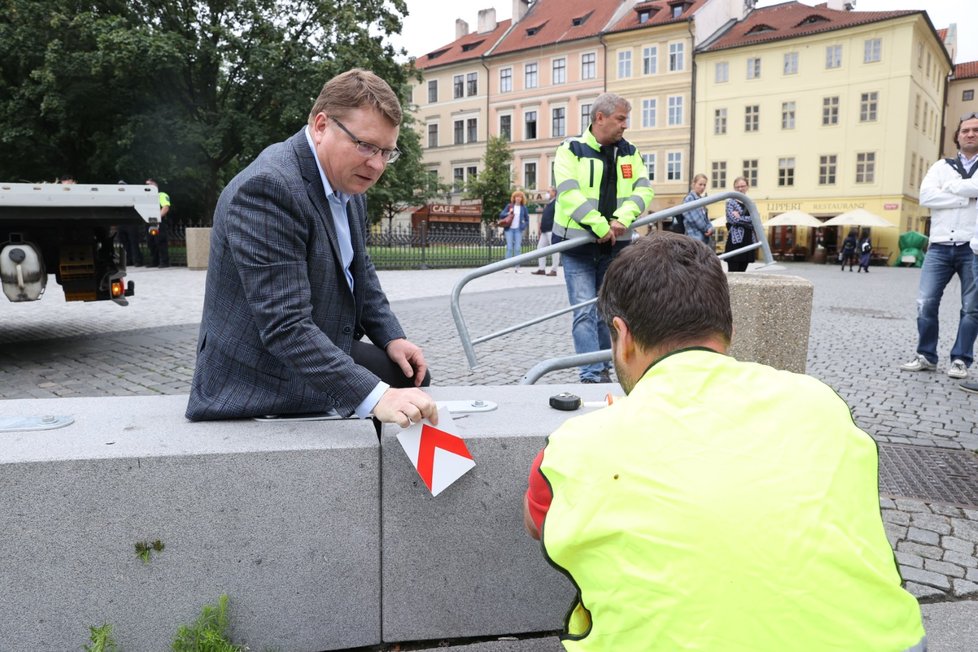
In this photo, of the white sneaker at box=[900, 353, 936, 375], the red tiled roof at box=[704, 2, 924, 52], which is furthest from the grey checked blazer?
the red tiled roof at box=[704, 2, 924, 52]

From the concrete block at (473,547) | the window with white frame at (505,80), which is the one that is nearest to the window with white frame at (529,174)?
the window with white frame at (505,80)

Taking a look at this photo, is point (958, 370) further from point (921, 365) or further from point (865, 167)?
point (865, 167)

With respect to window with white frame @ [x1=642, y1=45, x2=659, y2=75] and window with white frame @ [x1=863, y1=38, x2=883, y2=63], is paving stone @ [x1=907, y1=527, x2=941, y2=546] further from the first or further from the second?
window with white frame @ [x1=642, y1=45, x2=659, y2=75]

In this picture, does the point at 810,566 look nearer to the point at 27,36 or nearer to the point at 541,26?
the point at 27,36

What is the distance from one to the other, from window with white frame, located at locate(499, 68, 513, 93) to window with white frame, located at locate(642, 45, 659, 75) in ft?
36.7

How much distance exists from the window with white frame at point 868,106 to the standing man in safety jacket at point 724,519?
4521cm

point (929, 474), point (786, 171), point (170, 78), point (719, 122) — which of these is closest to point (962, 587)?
point (929, 474)

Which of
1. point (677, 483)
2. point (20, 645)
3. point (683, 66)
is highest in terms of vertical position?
point (683, 66)

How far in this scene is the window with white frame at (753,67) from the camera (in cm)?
4406

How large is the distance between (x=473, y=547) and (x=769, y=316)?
277cm

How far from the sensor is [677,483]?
1.21 metres

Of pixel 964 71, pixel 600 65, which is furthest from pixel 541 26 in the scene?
pixel 964 71

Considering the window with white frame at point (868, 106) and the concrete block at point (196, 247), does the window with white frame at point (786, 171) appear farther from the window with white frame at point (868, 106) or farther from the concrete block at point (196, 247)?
the concrete block at point (196, 247)

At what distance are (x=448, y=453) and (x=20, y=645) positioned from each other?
1167mm
